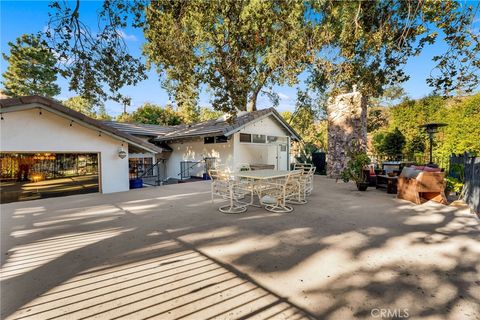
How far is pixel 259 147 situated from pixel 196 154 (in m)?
4.10

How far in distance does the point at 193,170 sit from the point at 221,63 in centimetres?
934

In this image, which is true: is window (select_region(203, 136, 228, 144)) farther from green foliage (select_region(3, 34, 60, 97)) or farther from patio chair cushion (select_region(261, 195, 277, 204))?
green foliage (select_region(3, 34, 60, 97))

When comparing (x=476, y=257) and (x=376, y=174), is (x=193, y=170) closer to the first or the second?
(x=376, y=174)

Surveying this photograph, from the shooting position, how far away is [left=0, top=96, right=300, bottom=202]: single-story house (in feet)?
23.0

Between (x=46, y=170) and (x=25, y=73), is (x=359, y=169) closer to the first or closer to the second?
(x=46, y=170)

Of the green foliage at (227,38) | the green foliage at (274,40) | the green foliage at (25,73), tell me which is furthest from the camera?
the green foliage at (25,73)

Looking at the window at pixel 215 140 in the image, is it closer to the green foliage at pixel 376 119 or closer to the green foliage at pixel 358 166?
the green foliage at pixel 358 166

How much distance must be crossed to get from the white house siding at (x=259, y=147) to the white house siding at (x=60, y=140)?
5726mm

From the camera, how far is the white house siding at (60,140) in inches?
264

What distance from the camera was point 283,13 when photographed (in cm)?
481

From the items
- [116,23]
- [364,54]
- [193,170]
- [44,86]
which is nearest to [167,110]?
[44,86]

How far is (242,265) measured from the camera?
292cm

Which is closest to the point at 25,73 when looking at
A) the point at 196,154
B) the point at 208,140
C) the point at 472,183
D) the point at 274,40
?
the point at 196,154

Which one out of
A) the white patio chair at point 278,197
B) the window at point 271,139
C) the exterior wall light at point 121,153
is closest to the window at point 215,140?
the window at point 271,139
